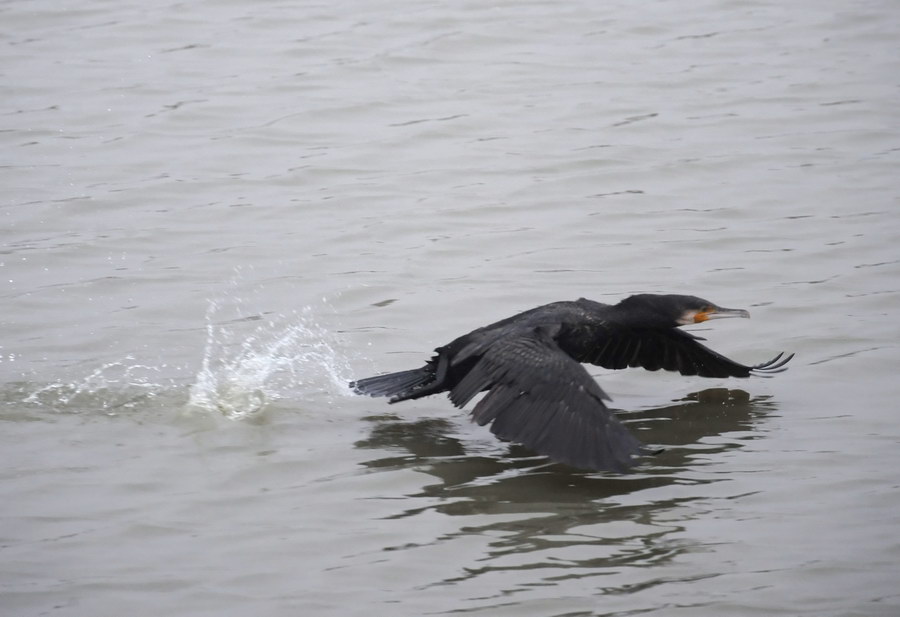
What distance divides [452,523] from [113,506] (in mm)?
1405

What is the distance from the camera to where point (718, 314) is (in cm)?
587

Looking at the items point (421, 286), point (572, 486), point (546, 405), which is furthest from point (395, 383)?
point (421, 286)

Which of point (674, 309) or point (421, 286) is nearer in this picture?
point (674, 309)

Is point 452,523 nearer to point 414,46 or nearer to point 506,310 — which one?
point 506,310

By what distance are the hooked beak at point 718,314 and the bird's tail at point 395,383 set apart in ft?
4.32

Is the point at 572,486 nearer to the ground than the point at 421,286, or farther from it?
nearer to the ground

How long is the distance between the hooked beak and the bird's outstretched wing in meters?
0.19

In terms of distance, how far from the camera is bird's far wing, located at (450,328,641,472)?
16.5 ft

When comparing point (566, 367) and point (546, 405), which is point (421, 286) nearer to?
point (566, 367)

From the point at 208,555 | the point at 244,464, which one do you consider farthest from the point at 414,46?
the point at 208,555

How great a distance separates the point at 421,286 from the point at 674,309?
2.03 meters

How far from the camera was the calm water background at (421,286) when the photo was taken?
463 centimetres

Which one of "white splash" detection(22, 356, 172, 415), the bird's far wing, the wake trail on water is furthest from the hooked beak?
"white splash" detection(22, 356, 172, 415)

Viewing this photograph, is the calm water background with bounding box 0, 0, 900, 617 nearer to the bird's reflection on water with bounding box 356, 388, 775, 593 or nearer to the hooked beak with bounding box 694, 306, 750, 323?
the bird's reflection on water with bounding box 356, 388, 775, 593
